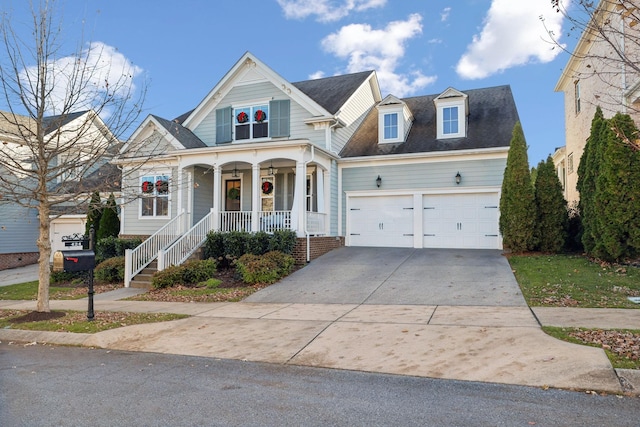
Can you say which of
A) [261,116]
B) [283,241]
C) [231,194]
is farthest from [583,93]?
[231,194]

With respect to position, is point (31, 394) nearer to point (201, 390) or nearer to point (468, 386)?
point (201, 390)

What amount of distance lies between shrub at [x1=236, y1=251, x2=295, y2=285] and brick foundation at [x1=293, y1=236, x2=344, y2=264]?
4.46 feet

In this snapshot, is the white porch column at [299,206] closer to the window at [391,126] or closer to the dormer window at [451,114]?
the window at [391,126]

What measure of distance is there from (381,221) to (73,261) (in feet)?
37.0

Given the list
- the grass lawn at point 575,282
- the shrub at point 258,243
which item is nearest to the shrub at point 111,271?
the shrub at point 258,243

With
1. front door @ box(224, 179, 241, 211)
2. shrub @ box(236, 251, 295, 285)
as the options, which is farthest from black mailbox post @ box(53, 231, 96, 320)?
front door @ box(224, 179, 241, 211)

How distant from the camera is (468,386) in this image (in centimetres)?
449

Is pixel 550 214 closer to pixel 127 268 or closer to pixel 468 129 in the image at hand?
pixel 468 129

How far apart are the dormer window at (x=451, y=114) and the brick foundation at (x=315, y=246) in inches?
226

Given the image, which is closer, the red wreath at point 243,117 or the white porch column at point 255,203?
the white porch column at point 255,203

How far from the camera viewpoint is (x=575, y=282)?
374 inches

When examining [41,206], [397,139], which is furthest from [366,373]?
[397,139]

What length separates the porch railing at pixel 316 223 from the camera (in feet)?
49.7

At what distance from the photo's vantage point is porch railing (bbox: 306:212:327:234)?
15134mm
